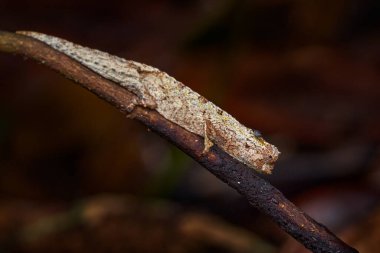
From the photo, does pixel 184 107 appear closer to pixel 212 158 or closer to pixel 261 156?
pixel 261 156

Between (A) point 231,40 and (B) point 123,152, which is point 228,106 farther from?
(B) point 123,152

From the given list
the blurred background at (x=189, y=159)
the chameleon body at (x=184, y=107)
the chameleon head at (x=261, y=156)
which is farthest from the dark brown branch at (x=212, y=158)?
the blurred background at (x=189, y=159)

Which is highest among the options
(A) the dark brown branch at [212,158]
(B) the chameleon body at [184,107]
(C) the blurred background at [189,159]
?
(C) the blurred background at [189,159]

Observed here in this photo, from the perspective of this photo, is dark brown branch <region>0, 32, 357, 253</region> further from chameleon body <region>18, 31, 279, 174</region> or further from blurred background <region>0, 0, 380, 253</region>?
blurred background <region>0, 0, 380, 253</region>

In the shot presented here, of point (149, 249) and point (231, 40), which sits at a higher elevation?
point (231, 40)

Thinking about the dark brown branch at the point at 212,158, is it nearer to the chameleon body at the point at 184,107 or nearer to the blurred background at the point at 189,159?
the chameleon body at the point at 184,107

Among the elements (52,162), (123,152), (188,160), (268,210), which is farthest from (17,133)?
(268,210)

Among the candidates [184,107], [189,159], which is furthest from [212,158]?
[189,159]
